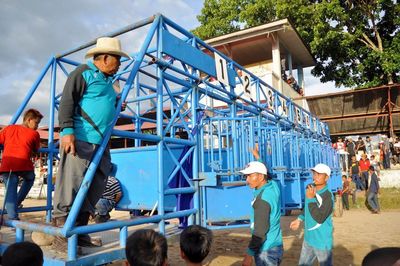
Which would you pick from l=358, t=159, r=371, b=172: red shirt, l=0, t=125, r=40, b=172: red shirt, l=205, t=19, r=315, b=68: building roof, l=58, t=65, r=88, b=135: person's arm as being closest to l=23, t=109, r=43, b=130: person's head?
l=0, t=125, r=40, b=172: red shirt

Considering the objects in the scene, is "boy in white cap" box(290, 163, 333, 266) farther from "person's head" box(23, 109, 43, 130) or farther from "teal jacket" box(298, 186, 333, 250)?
"person's head" box(23, 109, 43, 130)

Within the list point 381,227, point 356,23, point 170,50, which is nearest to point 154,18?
point 170,50

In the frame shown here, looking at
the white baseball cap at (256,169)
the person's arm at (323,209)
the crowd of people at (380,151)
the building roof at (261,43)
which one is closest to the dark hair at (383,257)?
the white baseball cap at (256,169)

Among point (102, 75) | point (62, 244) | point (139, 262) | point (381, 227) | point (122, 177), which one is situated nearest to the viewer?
point (139, 262)

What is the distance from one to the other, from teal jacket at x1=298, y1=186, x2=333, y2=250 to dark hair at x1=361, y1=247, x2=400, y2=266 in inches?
95.3

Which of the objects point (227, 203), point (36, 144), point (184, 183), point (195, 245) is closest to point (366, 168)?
point (227, 203)

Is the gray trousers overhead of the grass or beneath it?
overhead

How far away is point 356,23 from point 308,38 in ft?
9.32

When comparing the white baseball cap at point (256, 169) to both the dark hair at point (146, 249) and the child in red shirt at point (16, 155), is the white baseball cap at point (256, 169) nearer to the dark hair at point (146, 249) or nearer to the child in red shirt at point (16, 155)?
the dark hair at point (146, 249)

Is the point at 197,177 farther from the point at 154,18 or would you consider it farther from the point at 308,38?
the point at 308,38

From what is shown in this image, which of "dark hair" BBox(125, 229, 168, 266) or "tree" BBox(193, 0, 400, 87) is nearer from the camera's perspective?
"dark hair" BBox(125, 229, 168, 266)

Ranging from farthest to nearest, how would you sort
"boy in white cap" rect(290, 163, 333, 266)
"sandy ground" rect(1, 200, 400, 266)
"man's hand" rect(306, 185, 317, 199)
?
"sandy ground" rect(1, 200, 400, 266) → "man's hand" rect(306, 185, 317, 199) → "boy in white cap" rect(290, 163, 333, 266)

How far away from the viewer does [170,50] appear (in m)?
4.27

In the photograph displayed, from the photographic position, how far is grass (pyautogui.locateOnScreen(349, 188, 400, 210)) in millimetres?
13320
